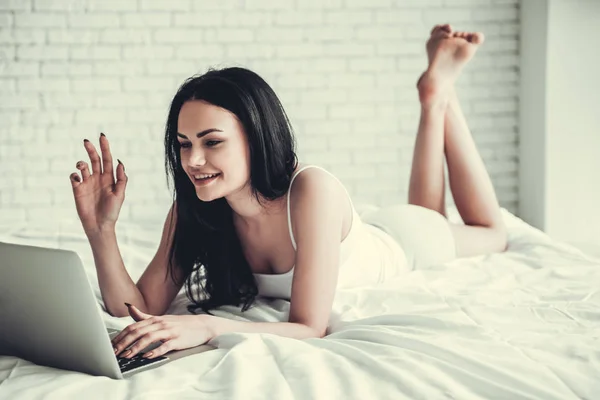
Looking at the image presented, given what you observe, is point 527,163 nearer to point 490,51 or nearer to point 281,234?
point 490,51

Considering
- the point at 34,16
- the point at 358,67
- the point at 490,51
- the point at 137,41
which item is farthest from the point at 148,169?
the point at 490,51

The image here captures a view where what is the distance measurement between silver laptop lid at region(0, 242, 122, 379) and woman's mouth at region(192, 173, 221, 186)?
22.6 inches

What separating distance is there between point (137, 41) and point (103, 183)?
7.99 feet

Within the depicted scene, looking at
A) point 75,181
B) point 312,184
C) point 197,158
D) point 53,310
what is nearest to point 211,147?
point 197,158

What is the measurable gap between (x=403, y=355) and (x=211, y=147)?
2.21ft

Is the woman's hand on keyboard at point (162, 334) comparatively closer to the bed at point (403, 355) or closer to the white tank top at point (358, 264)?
the bed at point (403, 355)

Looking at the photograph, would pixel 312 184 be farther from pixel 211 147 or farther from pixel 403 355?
pixel 403 355

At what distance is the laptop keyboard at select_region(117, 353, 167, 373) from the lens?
1.37 metres

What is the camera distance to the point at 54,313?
1.25 metres

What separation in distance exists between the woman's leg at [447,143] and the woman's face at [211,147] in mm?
1166

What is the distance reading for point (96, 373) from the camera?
1.32 m

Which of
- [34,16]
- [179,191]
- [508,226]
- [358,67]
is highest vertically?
[34,16]

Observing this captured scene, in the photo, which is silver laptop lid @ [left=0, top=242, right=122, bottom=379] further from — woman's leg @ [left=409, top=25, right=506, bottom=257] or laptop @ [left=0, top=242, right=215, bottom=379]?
woman's leg @ [left=409, top=25, right=506, bottom=257]

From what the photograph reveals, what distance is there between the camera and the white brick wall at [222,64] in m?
4.15
